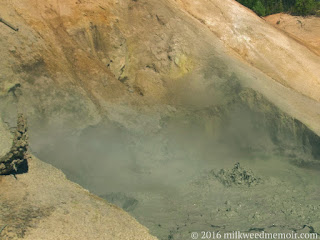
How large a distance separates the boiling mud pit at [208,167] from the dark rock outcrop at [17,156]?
6.90 feet

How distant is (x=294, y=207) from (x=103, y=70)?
182 inches

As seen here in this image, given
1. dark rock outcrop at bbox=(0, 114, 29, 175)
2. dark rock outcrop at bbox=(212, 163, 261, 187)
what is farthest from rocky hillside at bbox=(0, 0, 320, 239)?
dark rock outcrop at bbox=(0, 114, 29, 175)

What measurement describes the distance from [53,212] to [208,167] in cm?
473

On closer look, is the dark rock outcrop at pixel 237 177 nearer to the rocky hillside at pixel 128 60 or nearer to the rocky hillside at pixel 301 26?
the rocky hillside at pixel 128 60

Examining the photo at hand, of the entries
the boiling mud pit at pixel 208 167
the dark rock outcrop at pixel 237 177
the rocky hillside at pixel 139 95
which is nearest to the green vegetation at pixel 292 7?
the rocky hillside at pixel 139 95

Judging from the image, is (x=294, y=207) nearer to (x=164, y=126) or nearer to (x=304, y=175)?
(x=304, y=175)

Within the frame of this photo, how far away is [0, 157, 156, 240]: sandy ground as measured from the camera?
191 inches

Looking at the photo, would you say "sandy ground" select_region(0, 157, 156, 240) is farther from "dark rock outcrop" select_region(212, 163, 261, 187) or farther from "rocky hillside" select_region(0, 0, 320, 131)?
"dark rock outcrop" select_region(212, 163, 261, 187)

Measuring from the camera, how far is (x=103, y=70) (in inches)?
387

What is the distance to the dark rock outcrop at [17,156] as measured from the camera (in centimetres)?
549

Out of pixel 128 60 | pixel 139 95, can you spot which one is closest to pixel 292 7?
pixel 128 60

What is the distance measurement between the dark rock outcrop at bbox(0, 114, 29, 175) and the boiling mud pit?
2104 mm

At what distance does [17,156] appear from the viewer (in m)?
5.61

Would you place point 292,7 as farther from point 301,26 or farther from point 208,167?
point 208,167
